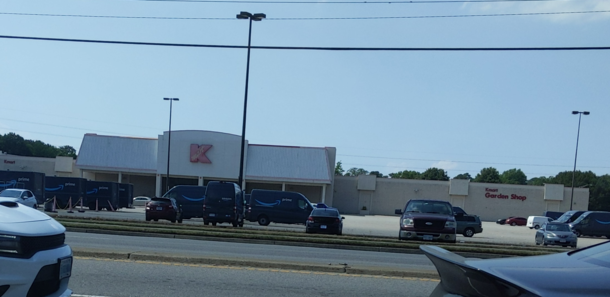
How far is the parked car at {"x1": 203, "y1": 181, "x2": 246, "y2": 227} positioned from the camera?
A: 1107 inches

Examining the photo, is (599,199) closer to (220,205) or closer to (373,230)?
(373,230)

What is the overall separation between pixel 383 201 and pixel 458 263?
7025 centimetres

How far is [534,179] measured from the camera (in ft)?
577

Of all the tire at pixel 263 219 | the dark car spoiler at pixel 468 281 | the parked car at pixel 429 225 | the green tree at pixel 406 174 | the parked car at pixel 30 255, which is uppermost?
the dark car spoiler at pixel 468 281

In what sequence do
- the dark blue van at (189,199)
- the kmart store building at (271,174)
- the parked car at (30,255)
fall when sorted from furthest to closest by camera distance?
1. the kmart store building at (271,174)
2. the dark blue van at (189,199)
3. the parked car at (30,255)

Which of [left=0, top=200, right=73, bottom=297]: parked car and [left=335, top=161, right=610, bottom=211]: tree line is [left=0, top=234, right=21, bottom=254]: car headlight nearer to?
[left=0, top=200, right=73, bottom=297]: parked car

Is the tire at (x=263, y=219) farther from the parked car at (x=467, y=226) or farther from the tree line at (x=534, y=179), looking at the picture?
the tree line at (x=534, y=179)

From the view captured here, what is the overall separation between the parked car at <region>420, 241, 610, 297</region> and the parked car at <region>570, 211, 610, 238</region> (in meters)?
42.9

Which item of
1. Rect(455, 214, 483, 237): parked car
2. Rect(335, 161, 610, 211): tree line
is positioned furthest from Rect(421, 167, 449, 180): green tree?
Rect(455, 214, 483, 237): parked car

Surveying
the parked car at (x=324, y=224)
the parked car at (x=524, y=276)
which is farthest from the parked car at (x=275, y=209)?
the parked car at (x=524, y=276)

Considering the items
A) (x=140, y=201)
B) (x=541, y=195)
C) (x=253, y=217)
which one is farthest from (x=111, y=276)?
(x=541, y=195)

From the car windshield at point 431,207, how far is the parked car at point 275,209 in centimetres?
1344

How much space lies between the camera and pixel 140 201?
64.6m

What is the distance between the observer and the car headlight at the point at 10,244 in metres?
5.79
